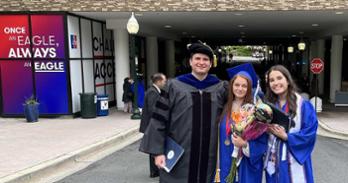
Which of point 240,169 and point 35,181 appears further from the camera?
point 35,181

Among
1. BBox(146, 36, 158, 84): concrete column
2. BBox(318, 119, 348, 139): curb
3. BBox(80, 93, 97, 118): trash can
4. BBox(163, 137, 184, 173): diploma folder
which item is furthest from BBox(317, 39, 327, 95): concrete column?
BBox(163, 137, 184, 173): diploma folder

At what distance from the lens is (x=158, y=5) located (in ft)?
48.5

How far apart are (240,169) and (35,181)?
4303mm

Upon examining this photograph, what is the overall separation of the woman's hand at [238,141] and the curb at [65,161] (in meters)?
4.14

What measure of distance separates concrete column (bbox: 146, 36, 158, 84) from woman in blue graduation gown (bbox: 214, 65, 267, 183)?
2160 cm

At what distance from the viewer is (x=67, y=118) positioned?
15.0 meters

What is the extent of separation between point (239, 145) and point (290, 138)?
0.43 m

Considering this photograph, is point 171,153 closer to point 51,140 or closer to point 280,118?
point 280,118

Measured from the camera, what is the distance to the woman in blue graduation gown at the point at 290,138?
11.6 ft

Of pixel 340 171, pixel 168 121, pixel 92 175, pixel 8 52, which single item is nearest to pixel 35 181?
pixel 92 175

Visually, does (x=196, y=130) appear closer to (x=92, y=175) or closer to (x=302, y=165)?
(x=302, y=165)

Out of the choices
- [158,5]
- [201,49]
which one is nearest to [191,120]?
[201,49]

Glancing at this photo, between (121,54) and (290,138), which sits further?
(121,54)

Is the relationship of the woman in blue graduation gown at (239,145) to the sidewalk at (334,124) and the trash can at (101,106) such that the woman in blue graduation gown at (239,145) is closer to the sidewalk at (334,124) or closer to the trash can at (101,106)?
the sidewalk at (334,124)
